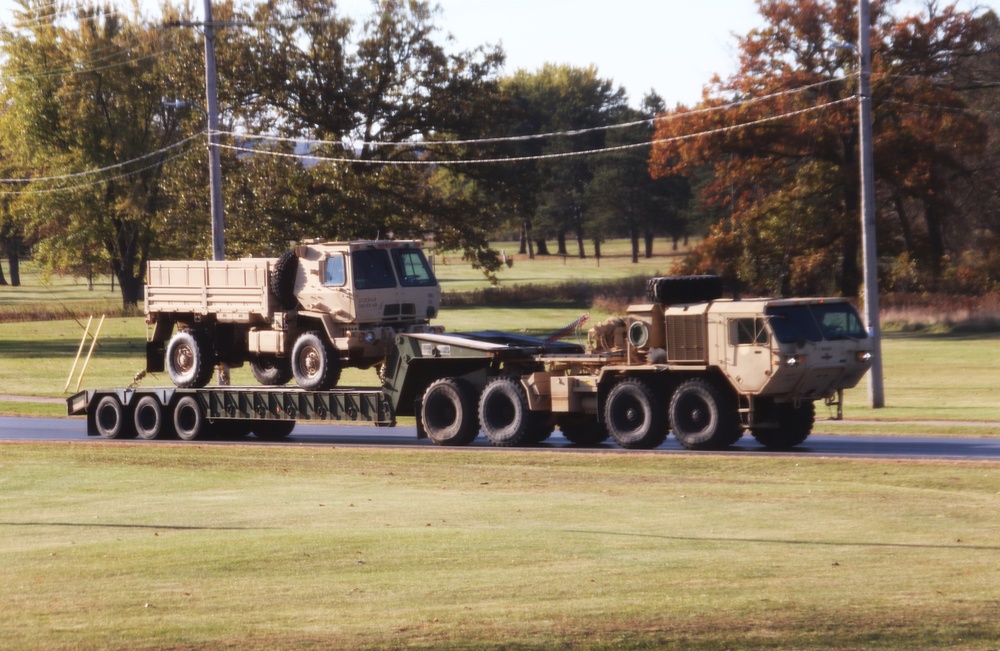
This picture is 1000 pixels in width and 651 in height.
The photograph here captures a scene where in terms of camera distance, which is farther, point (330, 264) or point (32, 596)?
point (330, 264)

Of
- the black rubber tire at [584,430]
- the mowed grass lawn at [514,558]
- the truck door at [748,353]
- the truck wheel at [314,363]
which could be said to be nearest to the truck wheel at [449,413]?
the black rubber tire at [584,430]

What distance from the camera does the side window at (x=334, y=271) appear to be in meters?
26.6

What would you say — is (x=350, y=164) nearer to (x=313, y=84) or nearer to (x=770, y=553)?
(x=313, y=84)

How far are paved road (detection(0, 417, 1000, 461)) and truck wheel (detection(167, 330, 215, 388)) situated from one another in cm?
147

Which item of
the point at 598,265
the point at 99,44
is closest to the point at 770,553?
the point at 99,44

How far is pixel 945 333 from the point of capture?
57.2m

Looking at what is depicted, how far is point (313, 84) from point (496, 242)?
Answer: 122 metres

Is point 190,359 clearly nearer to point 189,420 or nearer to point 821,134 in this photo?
point 189,420

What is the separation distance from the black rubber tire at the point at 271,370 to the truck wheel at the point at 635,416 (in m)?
7.82

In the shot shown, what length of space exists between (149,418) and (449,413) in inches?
291

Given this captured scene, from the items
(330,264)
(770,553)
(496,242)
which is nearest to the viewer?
(770,553)

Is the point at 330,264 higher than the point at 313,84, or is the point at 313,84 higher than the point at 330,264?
the point at 313,84

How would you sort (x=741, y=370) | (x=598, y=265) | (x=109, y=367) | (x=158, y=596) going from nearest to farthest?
1. (x=158, y=596)
2. (x=741, y=370)
3. (x=109, y=367)
4. (x=598, y=265)

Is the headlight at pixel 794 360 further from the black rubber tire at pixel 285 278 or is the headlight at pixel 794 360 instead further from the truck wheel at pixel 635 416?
the black rubber tire at pixel 285 278
